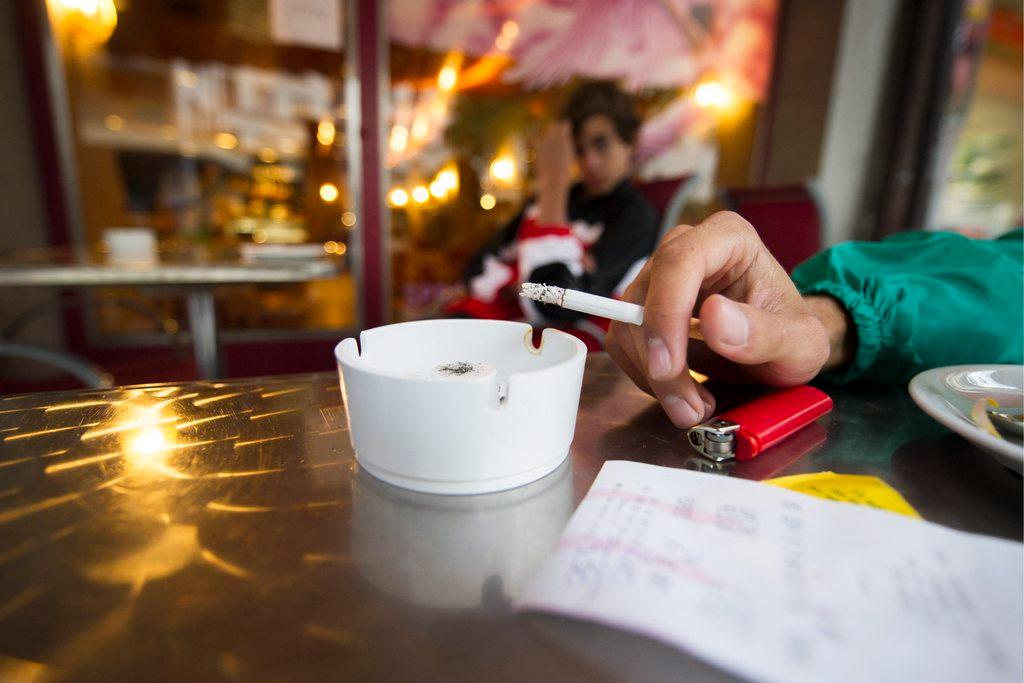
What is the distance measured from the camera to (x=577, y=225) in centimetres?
168

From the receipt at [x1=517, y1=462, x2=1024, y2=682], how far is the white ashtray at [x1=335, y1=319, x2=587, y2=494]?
6 cm

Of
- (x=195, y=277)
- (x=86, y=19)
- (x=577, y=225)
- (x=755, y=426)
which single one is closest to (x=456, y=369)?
(x=755, y=426)

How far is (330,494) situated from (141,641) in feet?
0.42

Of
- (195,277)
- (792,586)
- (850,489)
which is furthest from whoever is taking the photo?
(195,277)

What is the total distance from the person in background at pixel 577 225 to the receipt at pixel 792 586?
3.27 feet

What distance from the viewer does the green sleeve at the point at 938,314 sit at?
58 cm

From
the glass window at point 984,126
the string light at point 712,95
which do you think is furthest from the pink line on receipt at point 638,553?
the string light at point 712,95

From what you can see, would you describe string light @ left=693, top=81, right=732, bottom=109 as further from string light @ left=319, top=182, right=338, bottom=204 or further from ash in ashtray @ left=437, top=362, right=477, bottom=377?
ash in ashtray @ left=437, top=362, right=477, bottom=377

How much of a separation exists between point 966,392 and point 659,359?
271 millimetres

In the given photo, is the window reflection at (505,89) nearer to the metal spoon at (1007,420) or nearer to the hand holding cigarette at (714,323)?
the hand holding cigarette at (714,323)

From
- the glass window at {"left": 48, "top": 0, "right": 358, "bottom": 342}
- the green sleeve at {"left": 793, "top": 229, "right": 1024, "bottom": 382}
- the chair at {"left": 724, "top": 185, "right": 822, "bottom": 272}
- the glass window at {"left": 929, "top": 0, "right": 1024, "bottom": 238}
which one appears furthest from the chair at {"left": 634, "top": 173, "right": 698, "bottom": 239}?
the glass window at {"left": 929, "top": 0, "right": 1024, "bottom": 238}

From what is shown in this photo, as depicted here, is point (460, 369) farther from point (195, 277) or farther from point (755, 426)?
point (195, 277)

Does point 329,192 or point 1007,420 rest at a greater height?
point 329,192

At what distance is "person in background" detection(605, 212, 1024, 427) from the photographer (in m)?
0.40
